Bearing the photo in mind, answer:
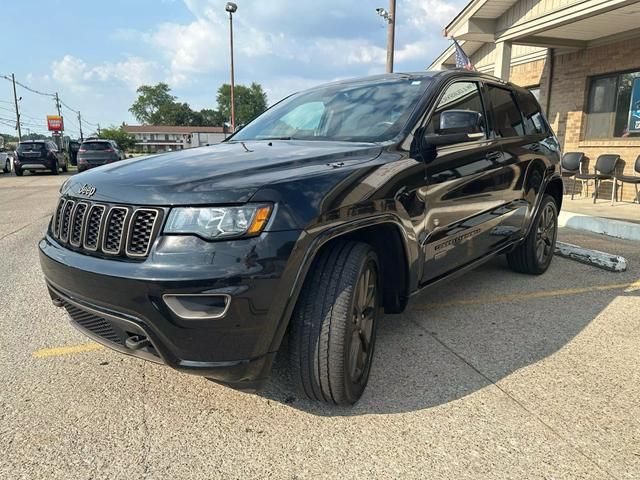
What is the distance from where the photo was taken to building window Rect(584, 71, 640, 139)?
9.73m

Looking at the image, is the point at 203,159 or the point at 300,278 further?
the point at 203,159

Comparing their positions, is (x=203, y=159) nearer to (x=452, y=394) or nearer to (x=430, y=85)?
(x=430, y=85)

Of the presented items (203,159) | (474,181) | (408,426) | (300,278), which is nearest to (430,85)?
(474,181)

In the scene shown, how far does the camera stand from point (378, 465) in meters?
2.02

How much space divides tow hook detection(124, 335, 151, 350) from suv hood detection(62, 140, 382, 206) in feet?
1.88

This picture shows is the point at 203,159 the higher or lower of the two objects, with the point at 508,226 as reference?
higher

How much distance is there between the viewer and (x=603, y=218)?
24.1 ft

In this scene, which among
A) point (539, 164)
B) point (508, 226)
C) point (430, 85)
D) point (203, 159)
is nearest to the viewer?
point (203, 159)

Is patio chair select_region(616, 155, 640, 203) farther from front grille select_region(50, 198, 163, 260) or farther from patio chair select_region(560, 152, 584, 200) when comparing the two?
front grille select_region(50, 198, 163, 260)

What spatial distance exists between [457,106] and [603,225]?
4.75 meters

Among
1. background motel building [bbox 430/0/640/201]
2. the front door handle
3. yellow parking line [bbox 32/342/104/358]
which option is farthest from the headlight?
background motel building [bbox 430/0/640/201]

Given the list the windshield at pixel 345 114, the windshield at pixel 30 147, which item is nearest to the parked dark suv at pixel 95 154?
the windshield at pixel 30 147

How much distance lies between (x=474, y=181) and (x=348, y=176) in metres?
1.37

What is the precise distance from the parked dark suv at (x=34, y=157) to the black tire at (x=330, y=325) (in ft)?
75.7
